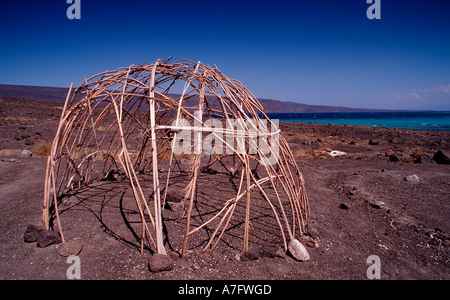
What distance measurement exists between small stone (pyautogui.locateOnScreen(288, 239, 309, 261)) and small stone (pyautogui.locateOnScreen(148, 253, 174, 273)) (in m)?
1.65

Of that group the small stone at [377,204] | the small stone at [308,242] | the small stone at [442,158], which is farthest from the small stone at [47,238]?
the small stone at [442,158]

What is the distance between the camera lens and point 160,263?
9.39 ft

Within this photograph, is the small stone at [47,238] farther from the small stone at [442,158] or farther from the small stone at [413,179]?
the small stone at [442,158]

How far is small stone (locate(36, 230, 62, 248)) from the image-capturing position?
3.34 m

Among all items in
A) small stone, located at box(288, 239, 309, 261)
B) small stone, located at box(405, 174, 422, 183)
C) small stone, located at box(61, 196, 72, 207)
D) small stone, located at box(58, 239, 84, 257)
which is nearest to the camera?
small stone, located at box(58, 239, 84, 257)

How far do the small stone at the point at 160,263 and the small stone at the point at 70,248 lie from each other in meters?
1.10

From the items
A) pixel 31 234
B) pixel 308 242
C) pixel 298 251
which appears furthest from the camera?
pixel 308 242

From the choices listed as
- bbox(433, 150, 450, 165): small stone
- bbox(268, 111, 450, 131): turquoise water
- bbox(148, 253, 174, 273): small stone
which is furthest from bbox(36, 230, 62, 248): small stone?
bbox(268, 111, 450, 131): turquoise water

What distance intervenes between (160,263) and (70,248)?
135 cm

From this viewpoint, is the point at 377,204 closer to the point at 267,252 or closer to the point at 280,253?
the point at 280,253

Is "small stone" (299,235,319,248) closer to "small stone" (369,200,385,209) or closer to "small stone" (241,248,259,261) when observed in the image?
"small stone" (241,248,259,261)

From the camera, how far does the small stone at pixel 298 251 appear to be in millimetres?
3271

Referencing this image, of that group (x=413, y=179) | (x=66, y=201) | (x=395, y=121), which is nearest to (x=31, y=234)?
(x=66, y=201)
